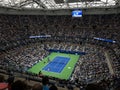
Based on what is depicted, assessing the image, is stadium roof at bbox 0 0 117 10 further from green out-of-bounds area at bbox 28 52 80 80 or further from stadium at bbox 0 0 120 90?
green out-of-bounds area at bbox 28 52 80 80

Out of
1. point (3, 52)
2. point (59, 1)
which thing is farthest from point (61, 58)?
point (59, 1)

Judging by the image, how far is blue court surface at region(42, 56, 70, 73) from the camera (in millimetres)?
31875

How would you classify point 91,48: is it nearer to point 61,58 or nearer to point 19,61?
point 61,58

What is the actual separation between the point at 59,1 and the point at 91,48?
15093 millimetres

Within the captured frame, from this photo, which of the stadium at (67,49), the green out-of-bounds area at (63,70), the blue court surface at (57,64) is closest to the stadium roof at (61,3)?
the stadium at (67,49)

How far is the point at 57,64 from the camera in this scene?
3519 cm

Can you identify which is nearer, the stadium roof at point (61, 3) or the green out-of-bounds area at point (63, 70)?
the green out-of-bounds area at point (63, 70)

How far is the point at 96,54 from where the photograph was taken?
36.9m

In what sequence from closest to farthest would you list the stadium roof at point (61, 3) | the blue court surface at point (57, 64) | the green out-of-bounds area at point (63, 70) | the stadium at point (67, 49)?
the green out-of-bounds area at point (63, 70) < the stadium at point (67, 49) < the blue court surface at point (57, 64) < the stadium roof at point (61, 3)

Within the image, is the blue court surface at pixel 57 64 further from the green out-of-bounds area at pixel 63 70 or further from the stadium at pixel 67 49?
the green out-of-bounds area at pixel 63 70

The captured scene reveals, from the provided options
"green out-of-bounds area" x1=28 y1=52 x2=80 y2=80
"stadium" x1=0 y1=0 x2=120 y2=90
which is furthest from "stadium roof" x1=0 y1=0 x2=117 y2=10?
"green out-of-bounds area" x1=28 y1=52 x2=80 y2=80

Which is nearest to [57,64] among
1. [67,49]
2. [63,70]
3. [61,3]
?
[63,70]

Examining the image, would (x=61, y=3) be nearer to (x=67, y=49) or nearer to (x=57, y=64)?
(x=67, y=49)

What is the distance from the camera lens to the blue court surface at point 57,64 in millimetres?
31875
